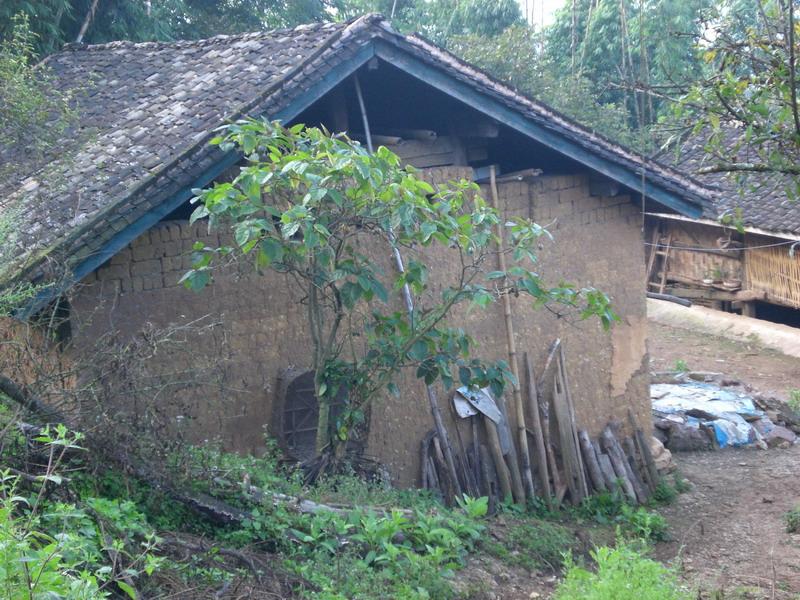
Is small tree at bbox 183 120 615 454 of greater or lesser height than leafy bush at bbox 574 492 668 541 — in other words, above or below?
above

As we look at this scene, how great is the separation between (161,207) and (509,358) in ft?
12.1

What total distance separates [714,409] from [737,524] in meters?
3.32

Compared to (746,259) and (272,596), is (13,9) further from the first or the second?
(746,259)

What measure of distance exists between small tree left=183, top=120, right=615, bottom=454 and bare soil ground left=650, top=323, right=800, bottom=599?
2205 mm

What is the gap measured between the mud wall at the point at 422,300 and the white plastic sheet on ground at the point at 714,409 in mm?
2082

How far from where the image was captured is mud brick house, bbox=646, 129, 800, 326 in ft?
56.7

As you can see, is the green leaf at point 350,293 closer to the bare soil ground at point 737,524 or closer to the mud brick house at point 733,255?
the bare soil ground at point 737,524

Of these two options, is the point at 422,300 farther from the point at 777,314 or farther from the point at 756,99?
the point at 777,314

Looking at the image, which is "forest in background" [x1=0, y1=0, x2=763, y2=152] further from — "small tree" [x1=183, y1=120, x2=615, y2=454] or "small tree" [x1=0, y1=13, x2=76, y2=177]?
"small tree" [x1=183, y1=120, x2=615, y2=454]

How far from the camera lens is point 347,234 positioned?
250 inches

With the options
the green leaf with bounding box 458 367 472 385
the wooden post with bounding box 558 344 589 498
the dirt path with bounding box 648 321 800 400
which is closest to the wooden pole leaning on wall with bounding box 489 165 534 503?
the wooden post with bounding box 558 344 589 498

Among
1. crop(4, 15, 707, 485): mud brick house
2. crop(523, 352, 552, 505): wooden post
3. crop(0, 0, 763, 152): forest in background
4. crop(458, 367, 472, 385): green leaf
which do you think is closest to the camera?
crop(4, 15, 707, 485): mud brick house

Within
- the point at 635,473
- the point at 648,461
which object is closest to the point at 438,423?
the point at 635,473

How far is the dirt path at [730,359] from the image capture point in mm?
14508
